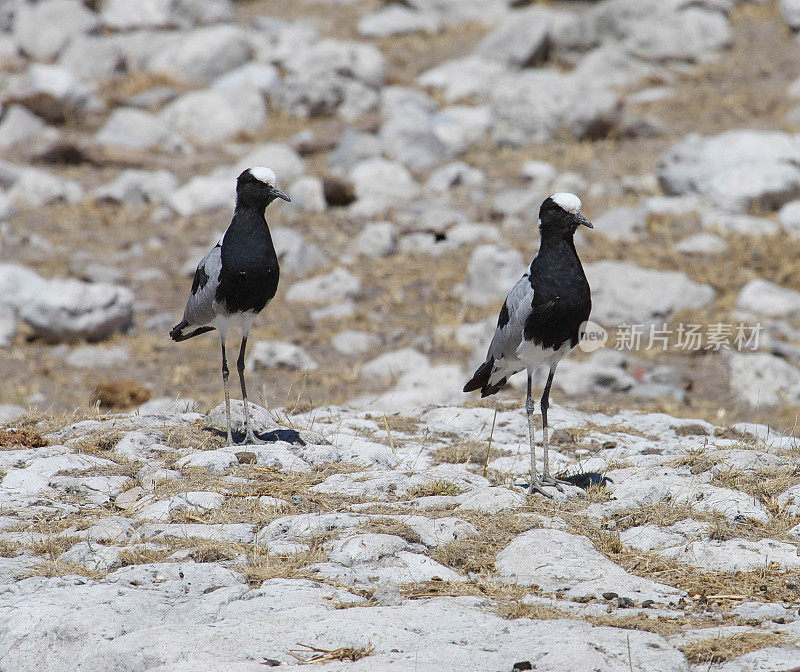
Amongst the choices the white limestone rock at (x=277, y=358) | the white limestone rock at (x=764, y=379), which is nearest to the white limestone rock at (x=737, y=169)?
the white limestone rock at (x=764, y=379)

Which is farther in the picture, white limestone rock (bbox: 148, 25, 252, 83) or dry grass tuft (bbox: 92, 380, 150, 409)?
white limestone rock (bbox: 148, 25, 252, 83)

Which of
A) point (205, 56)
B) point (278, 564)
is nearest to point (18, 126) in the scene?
point (205, 56)

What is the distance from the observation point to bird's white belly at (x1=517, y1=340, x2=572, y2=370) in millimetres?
6527

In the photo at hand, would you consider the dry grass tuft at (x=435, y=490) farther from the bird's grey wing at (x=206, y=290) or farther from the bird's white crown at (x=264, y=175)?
the bird's white crown at (x=264, y=175)

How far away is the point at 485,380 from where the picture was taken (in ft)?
23.6

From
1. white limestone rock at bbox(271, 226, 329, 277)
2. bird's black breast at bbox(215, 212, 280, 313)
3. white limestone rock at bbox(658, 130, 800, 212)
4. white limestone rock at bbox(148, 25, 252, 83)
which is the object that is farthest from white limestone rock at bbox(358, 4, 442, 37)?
bird's black breast at bbox(215, 212, 280, 313)

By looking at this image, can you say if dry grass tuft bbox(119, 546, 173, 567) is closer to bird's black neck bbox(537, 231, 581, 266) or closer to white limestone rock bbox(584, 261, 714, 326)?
bird's black neck bbox(537, 231, 581, 266)

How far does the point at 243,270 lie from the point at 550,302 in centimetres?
226

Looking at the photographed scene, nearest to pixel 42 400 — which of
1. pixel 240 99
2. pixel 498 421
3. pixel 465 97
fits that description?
pixel 498 421

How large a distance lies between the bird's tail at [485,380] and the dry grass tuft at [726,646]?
315cm

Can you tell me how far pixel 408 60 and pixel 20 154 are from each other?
31.0ft

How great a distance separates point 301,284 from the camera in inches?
583

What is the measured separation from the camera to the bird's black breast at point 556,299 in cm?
634

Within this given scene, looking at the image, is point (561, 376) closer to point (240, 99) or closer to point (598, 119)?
point (598, 119)
